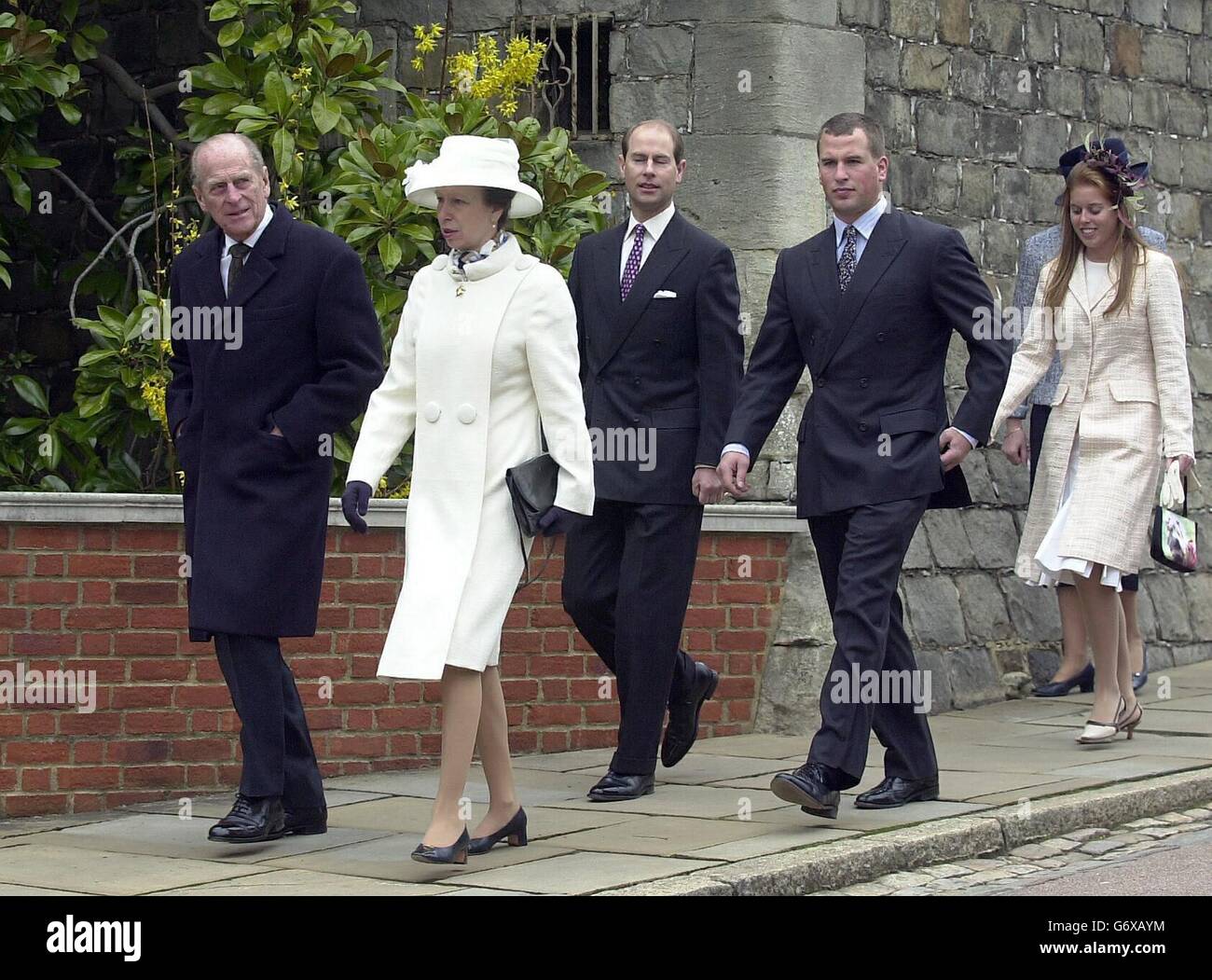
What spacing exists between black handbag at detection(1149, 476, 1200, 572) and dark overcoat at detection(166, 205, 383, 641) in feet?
10.3

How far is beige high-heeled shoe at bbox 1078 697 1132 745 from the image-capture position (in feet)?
26.0

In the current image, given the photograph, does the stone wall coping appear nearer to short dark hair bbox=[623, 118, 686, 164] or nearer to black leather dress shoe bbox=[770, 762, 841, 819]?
short dark hair bbox=[623, 118, 686, 164]

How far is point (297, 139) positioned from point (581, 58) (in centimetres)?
145

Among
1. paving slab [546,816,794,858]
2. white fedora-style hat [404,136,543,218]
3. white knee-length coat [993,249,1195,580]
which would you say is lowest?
paving slab [546,816,794,858]

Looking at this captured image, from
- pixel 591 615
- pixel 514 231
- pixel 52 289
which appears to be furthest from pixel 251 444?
pixel 52 289

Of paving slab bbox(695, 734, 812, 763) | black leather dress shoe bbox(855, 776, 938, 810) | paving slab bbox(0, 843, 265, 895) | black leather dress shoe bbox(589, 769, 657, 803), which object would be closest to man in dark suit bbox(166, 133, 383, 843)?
paving slab bbox(0, 843, 265, 895)

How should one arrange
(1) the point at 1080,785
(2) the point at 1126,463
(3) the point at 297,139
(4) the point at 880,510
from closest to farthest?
(4) the point at 880,510 < (1) the point at 1080,785 < (2) the point at 1126,463 < (3) the point at 297,139

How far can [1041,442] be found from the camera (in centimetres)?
895

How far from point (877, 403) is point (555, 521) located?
4.25ft

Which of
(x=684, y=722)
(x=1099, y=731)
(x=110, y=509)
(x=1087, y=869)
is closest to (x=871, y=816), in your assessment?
(x=1087, y=869)

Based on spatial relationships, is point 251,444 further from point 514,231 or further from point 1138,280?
point 1138,280

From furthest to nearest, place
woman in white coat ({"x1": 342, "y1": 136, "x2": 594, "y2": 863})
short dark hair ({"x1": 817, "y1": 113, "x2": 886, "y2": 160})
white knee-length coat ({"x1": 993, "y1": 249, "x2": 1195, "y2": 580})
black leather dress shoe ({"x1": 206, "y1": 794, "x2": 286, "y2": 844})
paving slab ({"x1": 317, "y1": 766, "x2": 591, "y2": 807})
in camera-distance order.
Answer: white knee-length coat ({"x1": 993, "y1": 249, "x2": 1195, "y2": 580}) < paving slab ({"x1": 317, "y1": 766, "x2": 591, "y2": 807}) < short dark hair ({"x1": 817, "y1": 113, "x2": 886, "y2": 160}) < black leather dress shoe ({"x1": 206, "y1": 794, "x2": 286, "y2": 844}) < woman in white coat ({"x1": 342, "y1": 136, "x2": 594, "y2": 863})

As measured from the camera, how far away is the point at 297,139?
28.4 feet

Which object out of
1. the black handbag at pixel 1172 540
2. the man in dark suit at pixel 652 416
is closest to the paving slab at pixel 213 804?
the man in dark suit at pixel 652 416
